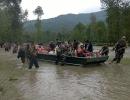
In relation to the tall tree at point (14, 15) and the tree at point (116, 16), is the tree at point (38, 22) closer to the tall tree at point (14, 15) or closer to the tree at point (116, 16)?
the tall tree at point (14, 15)

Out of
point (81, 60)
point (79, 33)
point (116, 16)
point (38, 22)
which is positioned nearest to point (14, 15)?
point (116, 16)

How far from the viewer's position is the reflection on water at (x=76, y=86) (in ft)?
45.9

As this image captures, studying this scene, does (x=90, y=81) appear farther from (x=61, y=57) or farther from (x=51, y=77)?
(x=61, y=57)

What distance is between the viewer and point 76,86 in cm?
1650

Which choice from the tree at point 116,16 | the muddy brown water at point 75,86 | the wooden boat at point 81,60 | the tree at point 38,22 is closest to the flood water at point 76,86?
the muddy brown water at point 75,86

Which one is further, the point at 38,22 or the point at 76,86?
the point at 38,22

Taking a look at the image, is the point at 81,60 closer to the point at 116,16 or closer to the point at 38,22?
the point at 116,16

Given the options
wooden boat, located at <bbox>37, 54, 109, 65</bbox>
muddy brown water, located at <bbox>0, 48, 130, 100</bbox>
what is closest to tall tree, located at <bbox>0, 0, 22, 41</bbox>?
wooden boat, located at <bbox>37, 54, 109, 65</bbox>

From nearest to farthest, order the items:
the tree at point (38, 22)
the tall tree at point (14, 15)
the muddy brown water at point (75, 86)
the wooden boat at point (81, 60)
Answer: the muddy brown water at point (75, 86)
the wooden boat at point (81, 60)
the tall tree at point (14, 15)
the tree at point (38, 22)

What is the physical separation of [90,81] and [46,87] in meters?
2.65

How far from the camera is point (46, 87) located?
1641cm

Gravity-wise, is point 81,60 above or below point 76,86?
above

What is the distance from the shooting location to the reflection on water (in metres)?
14.0

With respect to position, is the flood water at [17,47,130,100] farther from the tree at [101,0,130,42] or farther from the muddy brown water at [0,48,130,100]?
the tree at [101,0,130,42]
